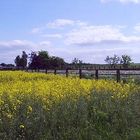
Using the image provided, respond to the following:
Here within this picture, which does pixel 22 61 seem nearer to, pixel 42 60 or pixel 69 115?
pixel 42 60

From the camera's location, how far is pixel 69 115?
11.1 m

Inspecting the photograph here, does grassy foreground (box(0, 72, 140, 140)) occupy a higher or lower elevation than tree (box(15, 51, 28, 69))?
lower

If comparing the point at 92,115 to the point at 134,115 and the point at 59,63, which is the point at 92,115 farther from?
the point at 59,63

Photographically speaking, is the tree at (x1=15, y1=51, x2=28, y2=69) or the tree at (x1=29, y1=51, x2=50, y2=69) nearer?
the tree at (x1=29, y1=51, x2=50, y2=69)

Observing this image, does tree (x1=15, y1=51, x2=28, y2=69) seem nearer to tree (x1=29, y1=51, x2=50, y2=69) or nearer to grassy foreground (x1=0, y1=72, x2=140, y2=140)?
tree (x1=29, y1=51, x2=50, y2=69)

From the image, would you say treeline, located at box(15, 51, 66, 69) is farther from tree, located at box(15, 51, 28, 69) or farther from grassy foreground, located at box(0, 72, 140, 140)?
grassy foreground, located at box(0, 72, 140, 140)

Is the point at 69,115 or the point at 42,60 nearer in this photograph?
the point at 69,115

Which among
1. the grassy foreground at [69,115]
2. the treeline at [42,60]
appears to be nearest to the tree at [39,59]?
the treeline at [42,60]

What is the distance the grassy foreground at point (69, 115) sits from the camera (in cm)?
988

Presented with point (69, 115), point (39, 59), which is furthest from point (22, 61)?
point (69, 115)

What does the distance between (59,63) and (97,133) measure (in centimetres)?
6871

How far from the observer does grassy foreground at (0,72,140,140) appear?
988 centimetres

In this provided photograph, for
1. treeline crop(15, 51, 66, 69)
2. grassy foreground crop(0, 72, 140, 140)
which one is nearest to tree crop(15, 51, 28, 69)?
treeline crop(15, 51, 66, 69)

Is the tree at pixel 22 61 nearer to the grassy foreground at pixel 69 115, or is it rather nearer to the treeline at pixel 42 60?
the treeline at pixel 42 60
